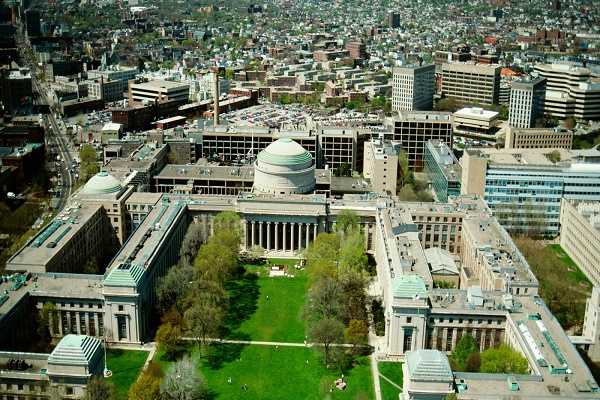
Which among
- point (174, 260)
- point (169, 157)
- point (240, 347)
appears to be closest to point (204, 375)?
point (240, 347)

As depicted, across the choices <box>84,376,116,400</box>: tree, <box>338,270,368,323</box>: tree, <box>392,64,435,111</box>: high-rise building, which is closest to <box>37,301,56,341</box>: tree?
<box>84,376,116,400</box>: tree

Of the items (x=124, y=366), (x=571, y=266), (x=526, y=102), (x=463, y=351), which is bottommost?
(x=124, y=366)

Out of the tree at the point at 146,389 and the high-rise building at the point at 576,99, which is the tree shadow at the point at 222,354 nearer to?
the tree at the point at 146,389

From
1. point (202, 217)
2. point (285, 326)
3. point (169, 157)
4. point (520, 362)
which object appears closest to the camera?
point (520, 362)

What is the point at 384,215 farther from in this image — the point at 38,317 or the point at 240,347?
the point at 38,317

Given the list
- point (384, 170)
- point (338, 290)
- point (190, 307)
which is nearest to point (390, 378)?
point (338, 290)

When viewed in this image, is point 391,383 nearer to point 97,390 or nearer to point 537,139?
point 97,390

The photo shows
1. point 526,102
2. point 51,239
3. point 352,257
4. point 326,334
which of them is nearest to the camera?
point 326,334
